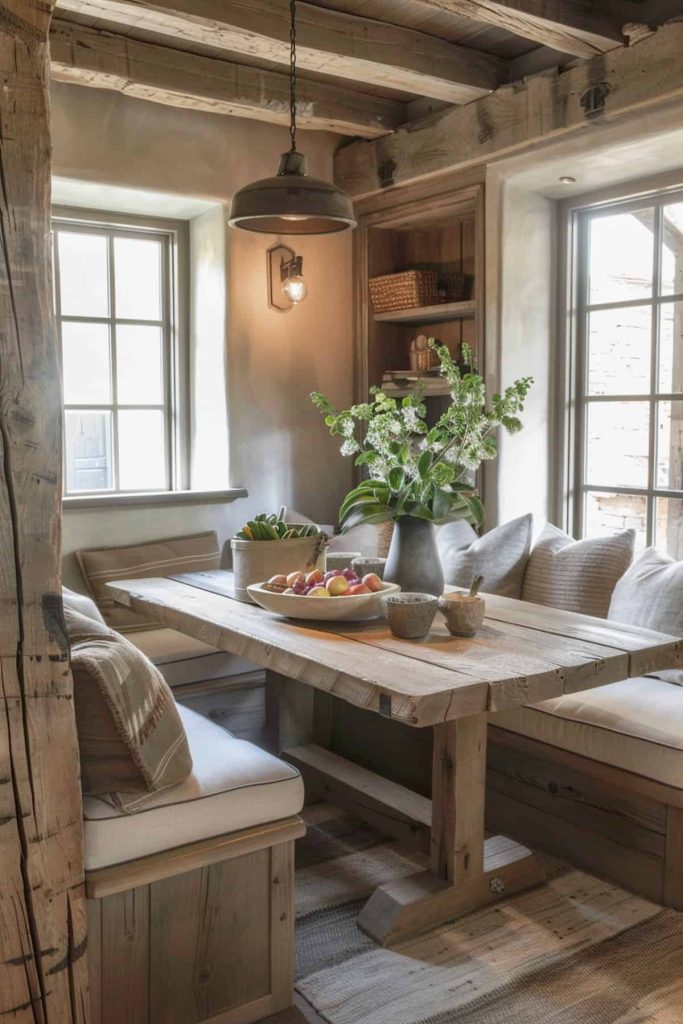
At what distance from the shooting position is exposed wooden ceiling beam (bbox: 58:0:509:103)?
3.17 meters

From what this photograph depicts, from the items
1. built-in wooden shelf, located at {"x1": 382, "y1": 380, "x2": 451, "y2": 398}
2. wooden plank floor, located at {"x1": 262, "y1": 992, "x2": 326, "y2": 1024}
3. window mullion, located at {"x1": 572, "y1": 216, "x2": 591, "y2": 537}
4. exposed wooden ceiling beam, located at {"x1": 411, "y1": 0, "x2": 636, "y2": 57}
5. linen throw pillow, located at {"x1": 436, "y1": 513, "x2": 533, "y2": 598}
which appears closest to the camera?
wooden plank floor, located at {"x1": 262, "y1": 992, "x2": 326, "y2": 1024}

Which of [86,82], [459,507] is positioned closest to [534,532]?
[459,507]

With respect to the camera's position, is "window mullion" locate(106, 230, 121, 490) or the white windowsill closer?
the white windowsill

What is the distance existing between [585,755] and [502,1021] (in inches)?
31.1

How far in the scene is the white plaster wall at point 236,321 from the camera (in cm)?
389

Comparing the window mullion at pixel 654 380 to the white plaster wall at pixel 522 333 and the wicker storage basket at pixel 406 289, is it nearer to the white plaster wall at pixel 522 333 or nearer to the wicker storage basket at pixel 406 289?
the white plaster wall at pixel 522 333

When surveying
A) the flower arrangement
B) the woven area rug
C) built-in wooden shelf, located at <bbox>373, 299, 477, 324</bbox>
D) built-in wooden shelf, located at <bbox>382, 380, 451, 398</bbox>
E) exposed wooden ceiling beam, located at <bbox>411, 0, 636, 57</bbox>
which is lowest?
the woven area rug

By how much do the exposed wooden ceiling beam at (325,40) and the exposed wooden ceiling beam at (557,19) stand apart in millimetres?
485

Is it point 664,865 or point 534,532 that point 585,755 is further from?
point 534,532

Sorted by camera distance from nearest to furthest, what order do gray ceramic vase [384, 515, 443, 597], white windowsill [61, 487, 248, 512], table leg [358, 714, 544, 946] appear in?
table leg [358, 714, 544, 946]
gray ceramic vase [384, 515, 443, 597]
white windowsill [61, 487, 248, 512]

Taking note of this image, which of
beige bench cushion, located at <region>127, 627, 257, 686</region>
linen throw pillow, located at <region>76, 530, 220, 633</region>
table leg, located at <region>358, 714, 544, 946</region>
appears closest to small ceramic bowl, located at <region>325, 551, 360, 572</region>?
beige bench cushion, located at <region>127, 627, 257, 686</region>

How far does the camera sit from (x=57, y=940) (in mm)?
1745

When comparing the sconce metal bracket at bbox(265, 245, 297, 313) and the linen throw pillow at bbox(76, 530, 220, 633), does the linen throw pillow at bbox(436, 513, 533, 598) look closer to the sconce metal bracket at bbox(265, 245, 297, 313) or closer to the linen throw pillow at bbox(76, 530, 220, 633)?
the linen throw pillow at bbox(76, 530, 220, 633)

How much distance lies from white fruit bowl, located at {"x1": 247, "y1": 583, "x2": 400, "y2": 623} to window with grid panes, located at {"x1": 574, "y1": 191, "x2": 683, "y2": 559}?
1598 mm
